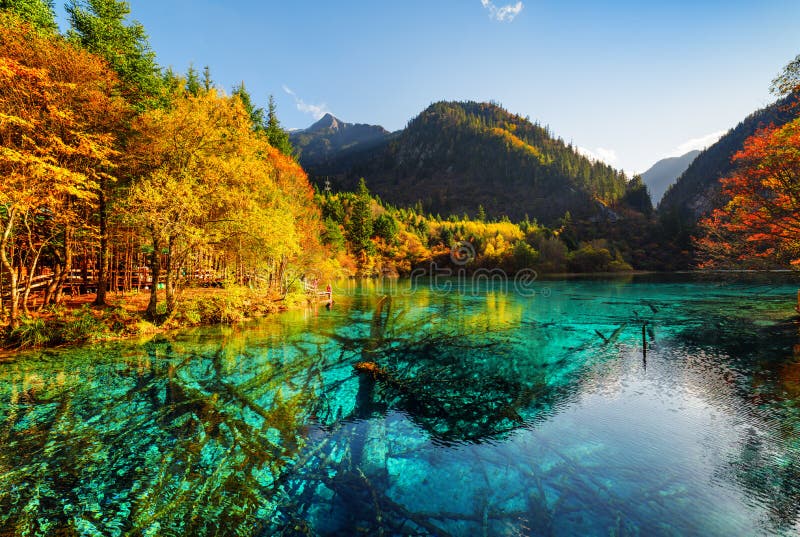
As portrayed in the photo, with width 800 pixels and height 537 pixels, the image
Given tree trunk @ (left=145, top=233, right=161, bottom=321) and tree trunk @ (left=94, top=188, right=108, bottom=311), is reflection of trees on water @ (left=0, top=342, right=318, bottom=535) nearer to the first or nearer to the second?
tree trunk @ (left=145, top=233, right=161, bottom=321)

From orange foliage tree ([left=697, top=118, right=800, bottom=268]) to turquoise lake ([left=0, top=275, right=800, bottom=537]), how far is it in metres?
7.49

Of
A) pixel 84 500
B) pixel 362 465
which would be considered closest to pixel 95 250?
pixel 84 500

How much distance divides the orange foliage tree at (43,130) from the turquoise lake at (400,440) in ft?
20.7

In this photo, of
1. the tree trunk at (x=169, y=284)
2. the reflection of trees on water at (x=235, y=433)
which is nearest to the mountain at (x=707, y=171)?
the reflection of trees on water at (x=235, y=433)

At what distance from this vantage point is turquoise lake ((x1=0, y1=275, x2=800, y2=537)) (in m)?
5.90

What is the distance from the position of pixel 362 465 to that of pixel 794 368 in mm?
17388

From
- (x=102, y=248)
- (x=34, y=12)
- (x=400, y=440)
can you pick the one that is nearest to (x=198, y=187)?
(x=102, y=248)

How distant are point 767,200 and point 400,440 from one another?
86.4 ft

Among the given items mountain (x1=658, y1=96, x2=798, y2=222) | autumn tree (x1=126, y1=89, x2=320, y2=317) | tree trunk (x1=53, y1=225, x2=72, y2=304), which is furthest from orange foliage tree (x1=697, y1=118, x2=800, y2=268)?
mountain (x1=658, y1=96, x2=798, y2=222)

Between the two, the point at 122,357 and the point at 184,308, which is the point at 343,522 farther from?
the point at 184,308

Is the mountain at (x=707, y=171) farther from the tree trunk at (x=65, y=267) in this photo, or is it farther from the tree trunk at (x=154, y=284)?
the tree trunk at (x=65, y=267)

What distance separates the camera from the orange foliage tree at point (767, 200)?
59.2ft

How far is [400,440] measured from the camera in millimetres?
8570

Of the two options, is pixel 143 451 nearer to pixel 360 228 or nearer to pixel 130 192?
pixel 130 192
